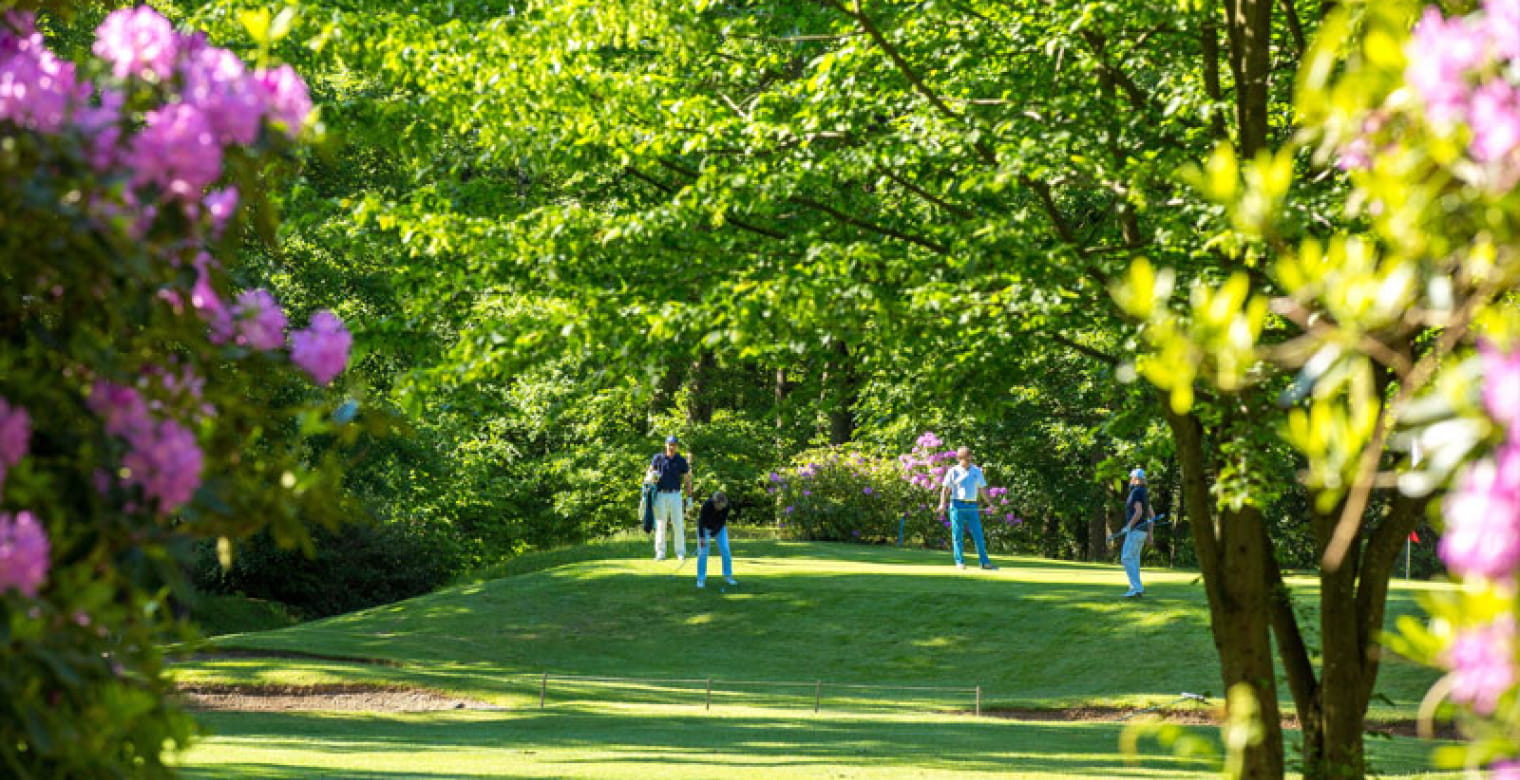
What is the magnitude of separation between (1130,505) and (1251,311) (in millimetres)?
19496

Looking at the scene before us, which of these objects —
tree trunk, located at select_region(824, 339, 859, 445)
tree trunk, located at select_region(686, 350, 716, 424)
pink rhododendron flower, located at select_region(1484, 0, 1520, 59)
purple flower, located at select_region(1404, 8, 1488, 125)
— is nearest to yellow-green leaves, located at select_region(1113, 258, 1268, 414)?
purple flower, located at select_region(1404, 8, 1488, 125)

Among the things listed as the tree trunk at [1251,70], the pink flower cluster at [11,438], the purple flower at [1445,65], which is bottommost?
the pink flower cluster at [11,438]

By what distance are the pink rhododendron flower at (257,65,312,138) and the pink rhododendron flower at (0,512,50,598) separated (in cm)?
100

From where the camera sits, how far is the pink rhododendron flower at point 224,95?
10.1 ft

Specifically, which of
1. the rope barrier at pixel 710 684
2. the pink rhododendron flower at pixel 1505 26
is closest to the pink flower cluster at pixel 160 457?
the pink rhododendron flower at pixel 1505 26

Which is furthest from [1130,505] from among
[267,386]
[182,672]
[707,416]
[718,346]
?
[707,416]

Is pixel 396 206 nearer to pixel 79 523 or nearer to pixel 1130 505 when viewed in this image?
pixel 79 523

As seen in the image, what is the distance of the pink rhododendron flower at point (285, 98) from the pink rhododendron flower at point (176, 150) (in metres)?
0.22

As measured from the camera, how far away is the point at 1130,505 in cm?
2148

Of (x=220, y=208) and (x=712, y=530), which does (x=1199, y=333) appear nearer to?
(x=220, y=208)

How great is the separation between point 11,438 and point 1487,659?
244 centimetres

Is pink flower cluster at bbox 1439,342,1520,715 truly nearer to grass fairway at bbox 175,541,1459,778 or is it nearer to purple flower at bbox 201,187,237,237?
purple flower at bbox 201,187,237,237

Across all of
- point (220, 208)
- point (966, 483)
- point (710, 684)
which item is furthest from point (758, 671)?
point (220, 208)

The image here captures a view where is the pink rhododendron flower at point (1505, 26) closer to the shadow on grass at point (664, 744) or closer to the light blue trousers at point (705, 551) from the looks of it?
the shadow on grass at point (664, 744)
